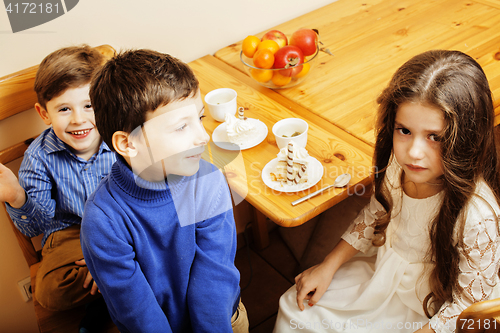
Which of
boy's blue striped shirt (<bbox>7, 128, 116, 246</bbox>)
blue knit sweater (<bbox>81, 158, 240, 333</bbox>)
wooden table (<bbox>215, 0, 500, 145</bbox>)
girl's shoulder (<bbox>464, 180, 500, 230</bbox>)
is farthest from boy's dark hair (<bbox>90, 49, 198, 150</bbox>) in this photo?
girl's shoulder (<bbox>464, 180, 500, 230</bbox>)

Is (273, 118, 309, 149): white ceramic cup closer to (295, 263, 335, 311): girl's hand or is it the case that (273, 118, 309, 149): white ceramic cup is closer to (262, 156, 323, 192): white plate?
(262, 156, 323, 192): white plate

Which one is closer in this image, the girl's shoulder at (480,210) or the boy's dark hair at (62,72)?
the girl's shoulder at (480,210)

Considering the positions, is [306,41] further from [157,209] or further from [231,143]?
[157,209]

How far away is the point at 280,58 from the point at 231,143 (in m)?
0.35

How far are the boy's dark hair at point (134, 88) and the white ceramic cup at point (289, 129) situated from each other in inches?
12.8

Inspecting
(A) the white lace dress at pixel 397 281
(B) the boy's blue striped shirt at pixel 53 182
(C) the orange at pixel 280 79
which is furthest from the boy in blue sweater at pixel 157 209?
(C) the orange at pixel 280 79

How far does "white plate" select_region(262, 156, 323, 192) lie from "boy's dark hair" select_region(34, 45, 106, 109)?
1.87 feet

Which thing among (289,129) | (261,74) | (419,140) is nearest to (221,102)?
(261,74)

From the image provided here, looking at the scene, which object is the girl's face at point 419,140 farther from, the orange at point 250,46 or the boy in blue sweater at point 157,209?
the orange at point 250,46

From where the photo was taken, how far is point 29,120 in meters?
1.35

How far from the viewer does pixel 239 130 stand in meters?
1.12

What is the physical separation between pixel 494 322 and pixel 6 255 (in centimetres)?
152

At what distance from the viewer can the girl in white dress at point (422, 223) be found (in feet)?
2.80

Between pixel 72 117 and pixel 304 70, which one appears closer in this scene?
pixel 72 117
